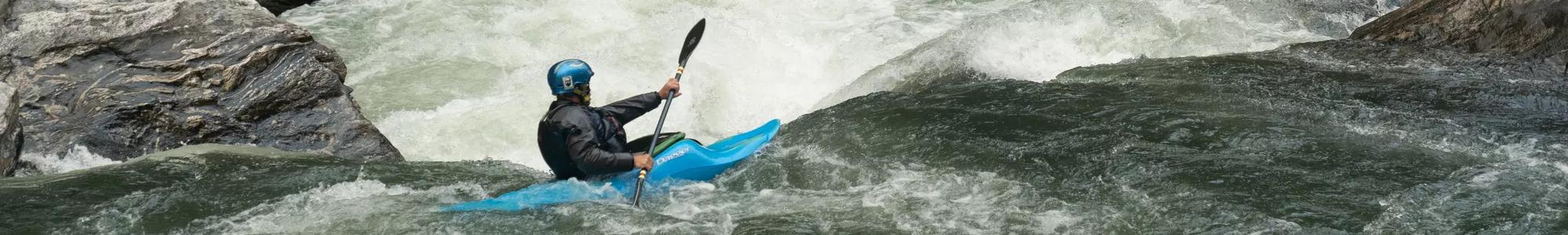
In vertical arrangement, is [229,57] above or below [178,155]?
above

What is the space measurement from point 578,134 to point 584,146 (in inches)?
2.5

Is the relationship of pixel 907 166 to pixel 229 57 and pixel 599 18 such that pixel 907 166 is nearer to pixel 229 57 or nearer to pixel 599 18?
pixel 229 57

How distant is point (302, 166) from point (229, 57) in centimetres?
135

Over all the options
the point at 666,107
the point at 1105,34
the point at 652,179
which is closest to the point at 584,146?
the point at 652,179

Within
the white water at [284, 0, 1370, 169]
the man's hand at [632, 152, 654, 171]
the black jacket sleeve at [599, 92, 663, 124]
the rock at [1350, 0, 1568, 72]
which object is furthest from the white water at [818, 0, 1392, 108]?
the man's hand at [632, 152, 654, 171]

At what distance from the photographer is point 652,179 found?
5.32m

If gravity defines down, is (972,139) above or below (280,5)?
below

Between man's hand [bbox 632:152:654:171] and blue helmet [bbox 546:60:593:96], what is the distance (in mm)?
414

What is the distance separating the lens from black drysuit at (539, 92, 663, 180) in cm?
499

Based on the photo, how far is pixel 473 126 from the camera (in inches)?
302

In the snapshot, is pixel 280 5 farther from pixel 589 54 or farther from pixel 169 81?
pixel 169 81

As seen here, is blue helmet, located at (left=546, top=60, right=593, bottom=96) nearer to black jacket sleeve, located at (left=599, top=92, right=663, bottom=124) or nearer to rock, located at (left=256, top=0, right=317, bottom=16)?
black jacket sleeve, located at (left=599, top=92, right=663, bottom=124)

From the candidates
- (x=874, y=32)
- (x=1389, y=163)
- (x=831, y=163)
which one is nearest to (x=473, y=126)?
(x=831, y=163)

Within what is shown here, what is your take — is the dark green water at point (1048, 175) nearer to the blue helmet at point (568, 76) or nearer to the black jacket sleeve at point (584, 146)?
the black jacket sleeve at point (584, 146)
